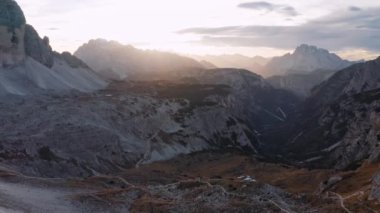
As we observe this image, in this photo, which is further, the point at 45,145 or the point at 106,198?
the point at 45,145

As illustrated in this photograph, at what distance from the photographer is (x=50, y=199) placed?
3807 inches

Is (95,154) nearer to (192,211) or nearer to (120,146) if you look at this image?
(120,146)

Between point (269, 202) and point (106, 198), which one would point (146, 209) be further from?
point (269, 202)

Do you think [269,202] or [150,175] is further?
[150,175]

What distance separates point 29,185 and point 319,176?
3133 inches

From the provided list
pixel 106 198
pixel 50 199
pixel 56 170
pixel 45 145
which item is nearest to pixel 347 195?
pixel 106 198

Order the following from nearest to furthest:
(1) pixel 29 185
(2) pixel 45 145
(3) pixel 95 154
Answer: (1) pixel 29 185, (2) pixel 45 145, (3) pixel 95 154

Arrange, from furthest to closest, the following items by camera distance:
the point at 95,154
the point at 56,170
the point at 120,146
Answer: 1. the point at 120,146
2. the point at 95,154
3. the point at 56,170

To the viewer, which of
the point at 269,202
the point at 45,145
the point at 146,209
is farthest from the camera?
the point at 45,145

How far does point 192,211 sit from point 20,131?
338ft

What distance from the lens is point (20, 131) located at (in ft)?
585

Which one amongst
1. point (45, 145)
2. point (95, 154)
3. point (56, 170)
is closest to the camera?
point (56, 170)

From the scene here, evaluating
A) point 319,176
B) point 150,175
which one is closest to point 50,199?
point 150,175

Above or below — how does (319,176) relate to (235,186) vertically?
below
